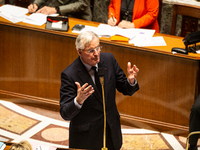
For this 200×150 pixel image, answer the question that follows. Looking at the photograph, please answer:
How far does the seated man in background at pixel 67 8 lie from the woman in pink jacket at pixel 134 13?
0.47m

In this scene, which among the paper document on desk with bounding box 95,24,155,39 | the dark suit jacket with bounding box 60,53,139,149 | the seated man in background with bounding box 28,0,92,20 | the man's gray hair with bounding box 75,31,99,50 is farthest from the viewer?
the seated man in background with bounding box 28,0,92,20

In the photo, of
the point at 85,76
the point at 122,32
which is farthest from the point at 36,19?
the point at 85,76

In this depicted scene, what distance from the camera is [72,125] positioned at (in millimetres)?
2293

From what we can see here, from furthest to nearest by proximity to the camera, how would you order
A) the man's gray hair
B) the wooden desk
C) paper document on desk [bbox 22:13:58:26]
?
paper document on desk [bbox 22:13:58:26], the wooden desk, the man's gray hair

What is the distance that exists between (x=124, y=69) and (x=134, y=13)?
2.88 feet

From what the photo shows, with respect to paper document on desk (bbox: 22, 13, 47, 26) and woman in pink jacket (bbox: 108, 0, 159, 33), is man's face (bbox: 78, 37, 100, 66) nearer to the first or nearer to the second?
woman in pink jacket (bbox: 108, 0, 159, 33)

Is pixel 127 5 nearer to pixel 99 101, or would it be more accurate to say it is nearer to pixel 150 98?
pixel 150 98

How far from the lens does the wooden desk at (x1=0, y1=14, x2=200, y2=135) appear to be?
139 inches

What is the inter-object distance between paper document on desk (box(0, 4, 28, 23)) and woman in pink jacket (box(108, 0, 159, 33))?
1.18 meters

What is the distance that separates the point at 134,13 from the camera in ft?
13.5

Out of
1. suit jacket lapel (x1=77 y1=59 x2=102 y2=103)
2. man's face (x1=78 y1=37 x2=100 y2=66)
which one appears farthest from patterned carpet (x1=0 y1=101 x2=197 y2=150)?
man's face (x1=78 y1=37 x2=100 y2=66)

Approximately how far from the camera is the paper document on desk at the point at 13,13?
4.02 meters

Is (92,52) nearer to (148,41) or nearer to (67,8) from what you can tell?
(148,41)

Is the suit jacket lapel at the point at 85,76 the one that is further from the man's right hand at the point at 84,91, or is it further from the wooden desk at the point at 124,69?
the wooden desk at the point at 124,69
